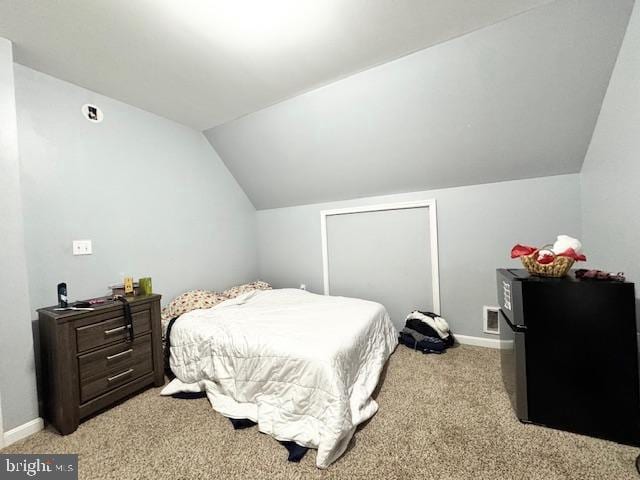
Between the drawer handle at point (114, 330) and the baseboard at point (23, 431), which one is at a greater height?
the drawer handle at point (114, 330)

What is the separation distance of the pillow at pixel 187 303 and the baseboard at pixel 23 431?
92 cm

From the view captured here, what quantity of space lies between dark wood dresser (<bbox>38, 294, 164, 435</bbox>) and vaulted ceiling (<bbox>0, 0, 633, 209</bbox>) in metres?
1.77

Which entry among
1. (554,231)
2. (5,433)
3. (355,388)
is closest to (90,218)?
(5,433)

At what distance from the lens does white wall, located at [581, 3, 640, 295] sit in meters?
1.47

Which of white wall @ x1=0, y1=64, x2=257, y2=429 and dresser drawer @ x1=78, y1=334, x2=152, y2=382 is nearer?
white wall @ x1=0, y1=64, x2=257, y2=429

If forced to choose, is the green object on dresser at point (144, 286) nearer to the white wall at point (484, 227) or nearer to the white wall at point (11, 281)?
the white wall at point (11, 281)

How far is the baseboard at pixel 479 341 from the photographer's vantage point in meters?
2.57

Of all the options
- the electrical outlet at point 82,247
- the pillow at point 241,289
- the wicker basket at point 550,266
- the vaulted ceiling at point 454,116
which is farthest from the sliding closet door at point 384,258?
the electrical outlet at point 82,247

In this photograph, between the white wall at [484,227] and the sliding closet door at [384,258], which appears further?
the sliding closet door at [384,258]

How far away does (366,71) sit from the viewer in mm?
2086

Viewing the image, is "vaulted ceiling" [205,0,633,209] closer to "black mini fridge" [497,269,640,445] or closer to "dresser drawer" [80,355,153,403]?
"black mini fridge" [497,269,640,445]

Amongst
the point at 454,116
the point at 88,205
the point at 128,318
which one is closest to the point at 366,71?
the point at 454,116

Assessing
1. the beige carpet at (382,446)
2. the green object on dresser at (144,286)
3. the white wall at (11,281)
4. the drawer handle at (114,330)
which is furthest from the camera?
the green object on dresser at (144,286)

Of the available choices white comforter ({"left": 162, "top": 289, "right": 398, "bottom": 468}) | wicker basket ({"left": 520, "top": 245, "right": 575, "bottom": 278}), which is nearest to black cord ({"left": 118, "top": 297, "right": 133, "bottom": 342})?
white comforter ({"left": 162, "top": 289, "right": 398, "bottom": 468})
